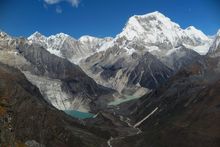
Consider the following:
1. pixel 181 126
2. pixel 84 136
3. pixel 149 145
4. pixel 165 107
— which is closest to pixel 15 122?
pixel 84 136

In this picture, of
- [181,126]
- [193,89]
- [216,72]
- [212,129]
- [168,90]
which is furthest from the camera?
[168,90]

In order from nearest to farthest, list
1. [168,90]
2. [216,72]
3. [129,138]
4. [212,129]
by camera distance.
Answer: [212,129], [129,138], [216,72], [168,90]

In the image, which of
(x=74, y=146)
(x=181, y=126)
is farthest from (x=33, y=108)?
(x=181, y=126)

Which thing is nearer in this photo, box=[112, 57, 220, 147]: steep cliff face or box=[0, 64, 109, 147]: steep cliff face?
box=[112, 57, 220, 147]: steep cliff face

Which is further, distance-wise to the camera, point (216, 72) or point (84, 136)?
point (216, 72)

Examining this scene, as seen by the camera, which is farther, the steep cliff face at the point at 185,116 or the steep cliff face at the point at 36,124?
the steep cliff face at the point at 36,124

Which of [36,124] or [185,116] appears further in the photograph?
[185,116]

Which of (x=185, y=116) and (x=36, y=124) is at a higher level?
(x=185, y=116)

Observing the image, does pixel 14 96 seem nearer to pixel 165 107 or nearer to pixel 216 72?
pixel 165 107

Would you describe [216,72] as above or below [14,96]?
above

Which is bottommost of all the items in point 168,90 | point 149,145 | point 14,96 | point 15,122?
point 149,145
